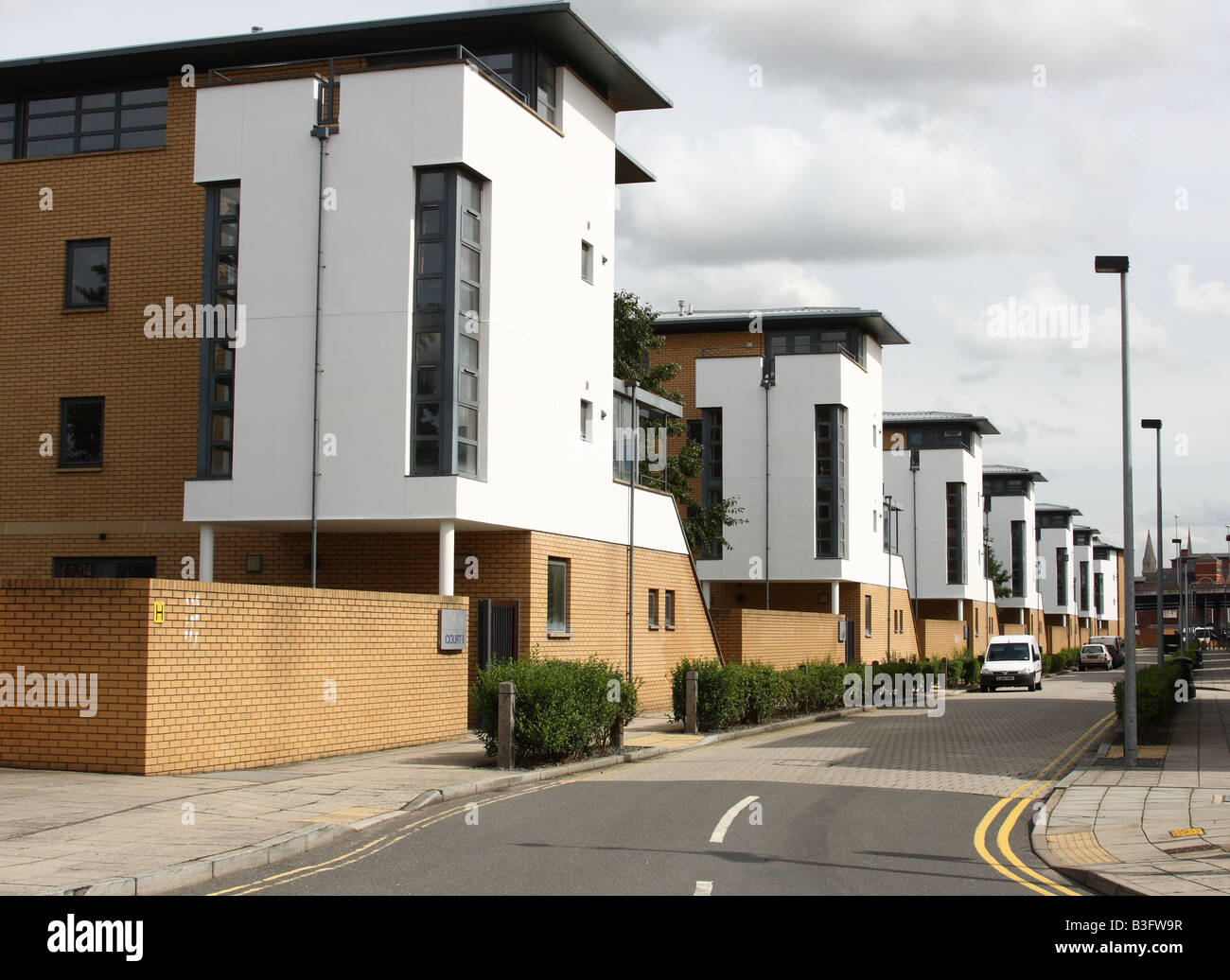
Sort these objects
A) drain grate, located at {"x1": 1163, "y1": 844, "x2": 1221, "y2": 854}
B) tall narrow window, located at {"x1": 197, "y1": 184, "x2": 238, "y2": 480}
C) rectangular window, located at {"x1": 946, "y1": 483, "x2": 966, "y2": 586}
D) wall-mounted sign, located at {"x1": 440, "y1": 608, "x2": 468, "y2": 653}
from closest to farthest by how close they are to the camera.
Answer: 1. drain grate, located at {"x1": 1163, "y1": 844, "x2": 1221, "y2": 854}
2. wall-mounted sign, located at {"x1": 440, "y1": 608, "x2": 468, "y2": 653}
3. tall narrow window, located at {"x1": 197, "y1": 184, "x2": 238, "y2": 480}
4. rectangular window, located at {"x1": 946, "y1": 483, "x2": 966, "y2": 586}

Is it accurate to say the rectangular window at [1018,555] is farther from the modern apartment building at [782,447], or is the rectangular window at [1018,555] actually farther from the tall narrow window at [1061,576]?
the modern apartment building at [782,447]

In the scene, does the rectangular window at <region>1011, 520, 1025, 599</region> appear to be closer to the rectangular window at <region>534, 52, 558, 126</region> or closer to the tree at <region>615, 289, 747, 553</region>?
the tree at <region>615, 289, 747, 553</region>

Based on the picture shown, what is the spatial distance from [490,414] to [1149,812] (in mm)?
12599

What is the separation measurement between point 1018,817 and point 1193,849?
2799 millimetres

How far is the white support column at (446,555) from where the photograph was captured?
2214 cm

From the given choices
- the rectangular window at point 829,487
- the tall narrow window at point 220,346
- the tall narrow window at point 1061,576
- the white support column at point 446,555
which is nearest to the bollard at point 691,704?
the white support column at point 446,555

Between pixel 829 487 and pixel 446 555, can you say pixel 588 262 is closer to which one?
pixel 446 555

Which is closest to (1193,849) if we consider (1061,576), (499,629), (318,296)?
(499,629)

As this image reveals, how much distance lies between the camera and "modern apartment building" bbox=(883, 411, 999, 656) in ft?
224

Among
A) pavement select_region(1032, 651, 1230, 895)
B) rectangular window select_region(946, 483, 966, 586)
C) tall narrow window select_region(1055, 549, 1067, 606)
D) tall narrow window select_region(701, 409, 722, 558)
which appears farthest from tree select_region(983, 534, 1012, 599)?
pavement select_region(1032, 651, 1230, 895)

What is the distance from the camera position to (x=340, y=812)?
12.5 meters

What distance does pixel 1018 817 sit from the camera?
45.7 feet

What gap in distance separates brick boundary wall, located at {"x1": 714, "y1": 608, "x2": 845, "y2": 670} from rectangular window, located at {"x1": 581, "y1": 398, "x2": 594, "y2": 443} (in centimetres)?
723
